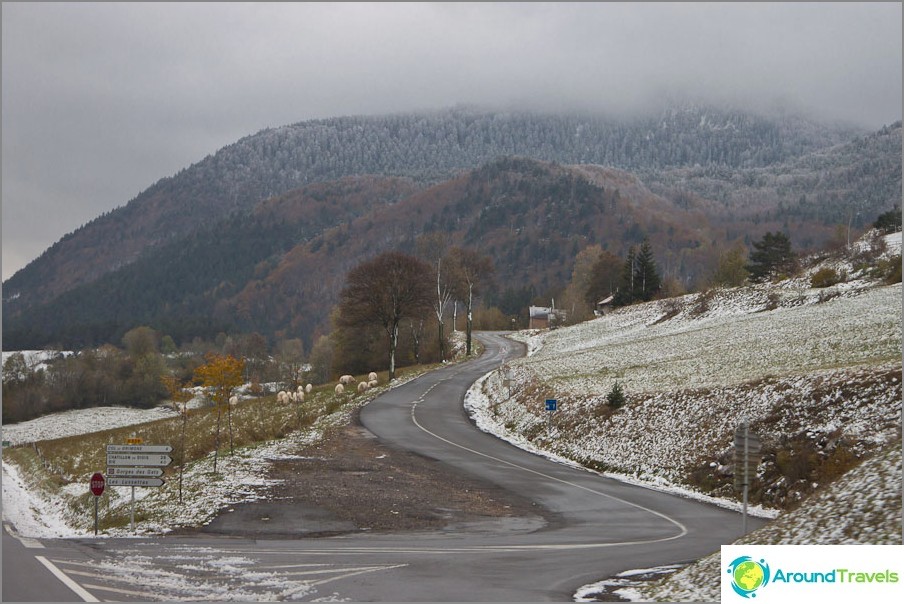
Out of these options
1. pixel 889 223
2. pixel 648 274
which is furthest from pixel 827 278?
pixel 648 274

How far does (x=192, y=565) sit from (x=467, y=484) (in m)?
14.9

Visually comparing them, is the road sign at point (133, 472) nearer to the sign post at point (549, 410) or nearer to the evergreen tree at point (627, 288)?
the sign post at point (549, 410)

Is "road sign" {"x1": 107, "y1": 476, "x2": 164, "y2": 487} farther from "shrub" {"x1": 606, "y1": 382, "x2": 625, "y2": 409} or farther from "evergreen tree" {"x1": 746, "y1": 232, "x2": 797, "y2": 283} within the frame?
"evergreen tree" {"x1": 746, "y1": 232, "x2": 797, "y2": 283}

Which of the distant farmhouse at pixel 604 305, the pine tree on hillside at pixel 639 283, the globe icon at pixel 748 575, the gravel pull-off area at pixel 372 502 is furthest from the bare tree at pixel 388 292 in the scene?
the globe icon at pixel 748 575

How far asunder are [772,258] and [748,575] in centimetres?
8528

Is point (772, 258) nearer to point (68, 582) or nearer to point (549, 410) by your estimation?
point (549, 410)

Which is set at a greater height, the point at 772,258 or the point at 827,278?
the point at 772,258

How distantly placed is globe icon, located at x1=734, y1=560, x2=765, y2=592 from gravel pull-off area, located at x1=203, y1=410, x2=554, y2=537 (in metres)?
11.2

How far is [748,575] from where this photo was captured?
1308 centimetres

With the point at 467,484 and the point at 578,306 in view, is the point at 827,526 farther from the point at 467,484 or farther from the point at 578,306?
the point at 578,306

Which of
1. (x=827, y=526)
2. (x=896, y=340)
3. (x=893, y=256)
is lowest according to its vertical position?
(x=827, y=526)

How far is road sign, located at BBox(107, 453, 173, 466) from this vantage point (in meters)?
25.1

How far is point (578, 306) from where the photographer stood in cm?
13500

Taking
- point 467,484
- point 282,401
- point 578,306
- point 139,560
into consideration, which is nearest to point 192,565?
point 139,560
